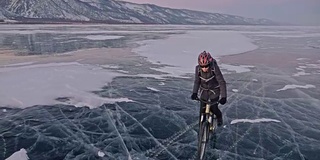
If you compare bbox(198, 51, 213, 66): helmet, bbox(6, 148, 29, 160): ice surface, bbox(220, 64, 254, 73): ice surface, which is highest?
bbox(198, 51, 213, 66): helmet

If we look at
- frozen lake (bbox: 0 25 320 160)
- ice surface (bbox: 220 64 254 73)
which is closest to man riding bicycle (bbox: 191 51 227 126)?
frozen lake (bbox: 0 25 320 160)

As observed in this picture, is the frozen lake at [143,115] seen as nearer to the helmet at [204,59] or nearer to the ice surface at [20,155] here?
the ice surface at [20,155]

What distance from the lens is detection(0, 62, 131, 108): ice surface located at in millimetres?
7410

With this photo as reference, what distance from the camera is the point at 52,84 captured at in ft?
29.6

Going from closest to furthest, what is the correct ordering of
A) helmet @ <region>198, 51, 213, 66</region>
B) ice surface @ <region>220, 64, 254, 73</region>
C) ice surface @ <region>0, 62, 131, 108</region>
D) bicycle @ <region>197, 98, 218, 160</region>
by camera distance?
helmet @ <region>198, 51, 213, 66</region> → bicycle @ <region>197, 98, 218, 160</region> → ice surface @ <region>0, 62, 131, 108</region> → ice surface @ <region>220, 64, 254, 73</region>

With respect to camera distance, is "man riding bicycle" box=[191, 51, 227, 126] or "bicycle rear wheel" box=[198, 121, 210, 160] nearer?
"man riding bicycle" box=[191, 51, 227, 126]

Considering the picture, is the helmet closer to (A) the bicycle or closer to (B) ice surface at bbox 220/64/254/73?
(A) the bicycle

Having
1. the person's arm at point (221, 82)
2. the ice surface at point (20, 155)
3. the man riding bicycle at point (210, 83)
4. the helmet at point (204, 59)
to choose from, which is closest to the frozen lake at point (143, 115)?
the ice surface at point (20, 155)

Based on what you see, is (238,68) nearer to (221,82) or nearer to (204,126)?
(204,126)

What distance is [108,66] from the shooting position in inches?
499

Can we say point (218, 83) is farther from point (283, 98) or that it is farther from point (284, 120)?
point (283, 98)

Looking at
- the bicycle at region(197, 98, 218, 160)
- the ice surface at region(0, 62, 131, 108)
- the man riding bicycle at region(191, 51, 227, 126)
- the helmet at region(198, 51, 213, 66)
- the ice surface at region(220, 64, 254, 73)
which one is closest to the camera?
the helmet at region(198, 51, 213, 66)

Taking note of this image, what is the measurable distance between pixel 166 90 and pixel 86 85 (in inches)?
97.2

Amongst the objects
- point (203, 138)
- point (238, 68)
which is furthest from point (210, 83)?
point (238, 68)
